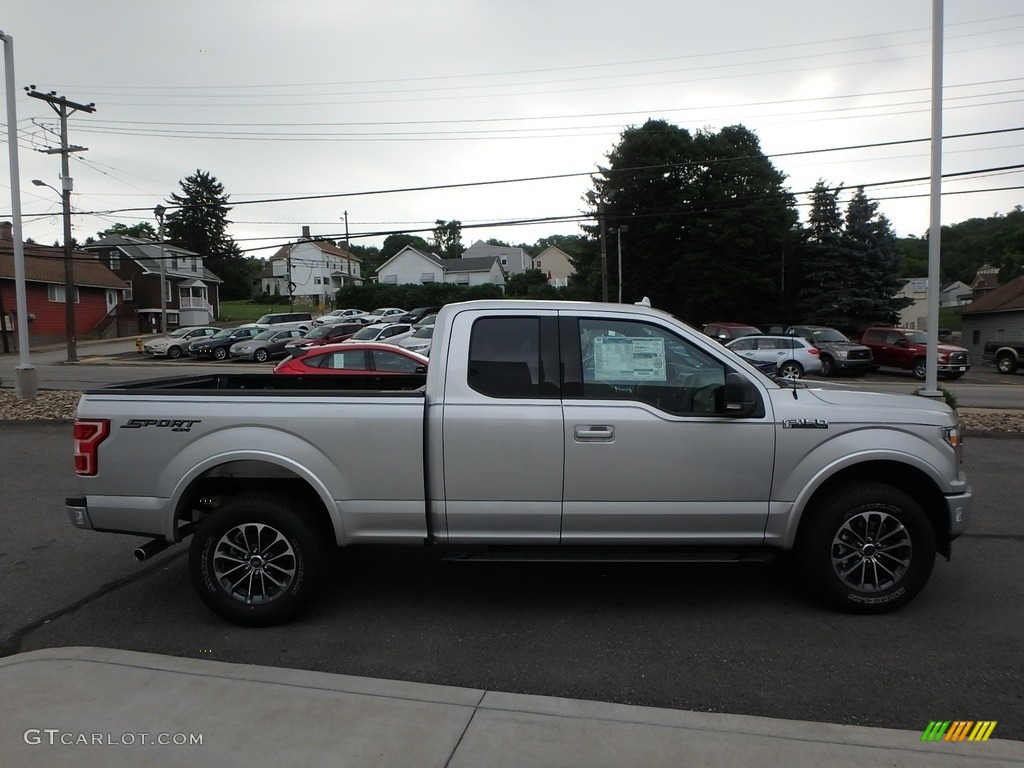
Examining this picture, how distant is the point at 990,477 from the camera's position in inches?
345

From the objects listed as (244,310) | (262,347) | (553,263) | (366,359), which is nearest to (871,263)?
(262,347)

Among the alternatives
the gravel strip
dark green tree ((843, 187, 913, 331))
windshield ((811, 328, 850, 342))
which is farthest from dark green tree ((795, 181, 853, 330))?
the gravel strip

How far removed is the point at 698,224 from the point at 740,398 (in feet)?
146

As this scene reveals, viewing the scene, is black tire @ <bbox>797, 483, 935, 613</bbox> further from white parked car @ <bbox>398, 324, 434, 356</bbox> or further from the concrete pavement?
white parked car @ <bbox>398, 324, 434, 356</bbox>

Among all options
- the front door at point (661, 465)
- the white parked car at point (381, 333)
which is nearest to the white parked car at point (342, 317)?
the white parked car at point (381, 333)

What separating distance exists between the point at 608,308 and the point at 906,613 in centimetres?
271

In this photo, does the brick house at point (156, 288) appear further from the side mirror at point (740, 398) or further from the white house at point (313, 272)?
the side mirror at point (740, 398)

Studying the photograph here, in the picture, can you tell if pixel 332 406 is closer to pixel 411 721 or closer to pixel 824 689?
pixel 411 721

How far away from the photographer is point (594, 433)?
4406 mm

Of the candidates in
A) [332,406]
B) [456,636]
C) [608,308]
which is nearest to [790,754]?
[456,636]

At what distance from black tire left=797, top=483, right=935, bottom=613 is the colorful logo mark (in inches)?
47.6

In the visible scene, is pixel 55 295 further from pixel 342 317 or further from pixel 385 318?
pixel 385 318

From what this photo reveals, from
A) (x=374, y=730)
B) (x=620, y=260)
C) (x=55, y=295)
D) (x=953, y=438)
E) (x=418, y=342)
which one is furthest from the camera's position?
(x=620, y=260)

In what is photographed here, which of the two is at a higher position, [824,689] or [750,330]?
[750,330]
